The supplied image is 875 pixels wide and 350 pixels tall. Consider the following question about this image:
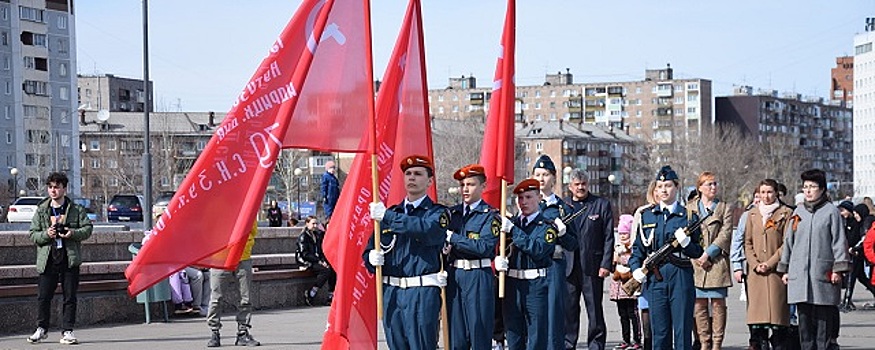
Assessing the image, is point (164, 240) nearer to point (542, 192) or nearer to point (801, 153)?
point (542, 192)

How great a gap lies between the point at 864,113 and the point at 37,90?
323 feet

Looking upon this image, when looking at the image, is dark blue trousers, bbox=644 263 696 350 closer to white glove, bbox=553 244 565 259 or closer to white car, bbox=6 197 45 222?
white glove, bbox=553 244 565 259

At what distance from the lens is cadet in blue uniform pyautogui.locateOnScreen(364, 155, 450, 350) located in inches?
451

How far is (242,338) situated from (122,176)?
3812 inches

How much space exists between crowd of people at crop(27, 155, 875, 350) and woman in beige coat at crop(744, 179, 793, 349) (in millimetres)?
14

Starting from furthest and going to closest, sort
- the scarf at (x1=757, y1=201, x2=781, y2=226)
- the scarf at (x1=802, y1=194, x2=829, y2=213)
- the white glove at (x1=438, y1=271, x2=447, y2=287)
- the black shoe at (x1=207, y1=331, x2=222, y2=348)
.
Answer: the black shoe at (x1=207, y1=331, x2=222, y2=348), the scarf at (x1=757, y1=201, x2=781, y2=226), the scarf at (x1=802, y1=194, x2=829, y2=213), the white glove at (x1=438, y1=271, x2=447, y2=287)

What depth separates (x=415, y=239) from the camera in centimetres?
1149

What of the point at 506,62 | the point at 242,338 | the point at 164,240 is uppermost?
the point at 506,62

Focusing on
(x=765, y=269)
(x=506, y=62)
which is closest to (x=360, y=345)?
(x=506, y=62)

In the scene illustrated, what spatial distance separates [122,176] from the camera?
111 m

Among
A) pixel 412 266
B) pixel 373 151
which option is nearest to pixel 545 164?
pixel 373 151

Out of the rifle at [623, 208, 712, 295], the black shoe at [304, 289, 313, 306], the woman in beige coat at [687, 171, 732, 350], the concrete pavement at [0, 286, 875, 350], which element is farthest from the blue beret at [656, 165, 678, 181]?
the black shoe at [304, 289, 313, 306]

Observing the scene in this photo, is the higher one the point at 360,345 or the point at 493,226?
the point at 493,226

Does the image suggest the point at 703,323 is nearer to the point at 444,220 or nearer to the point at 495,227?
the point at 495,227
